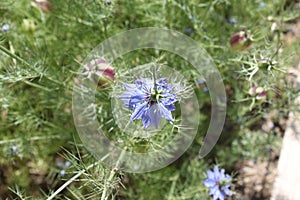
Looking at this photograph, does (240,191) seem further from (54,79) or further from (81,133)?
(54,79)

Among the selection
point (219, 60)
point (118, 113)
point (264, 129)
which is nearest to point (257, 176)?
point (264, 129)

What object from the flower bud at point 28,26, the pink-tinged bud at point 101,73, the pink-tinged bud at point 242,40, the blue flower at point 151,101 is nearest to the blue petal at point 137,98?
the blue flower at point 151,101

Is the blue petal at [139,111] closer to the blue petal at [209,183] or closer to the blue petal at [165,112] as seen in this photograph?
the blue petal at [165,112]

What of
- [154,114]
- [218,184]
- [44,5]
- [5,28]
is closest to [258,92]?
[218,184]

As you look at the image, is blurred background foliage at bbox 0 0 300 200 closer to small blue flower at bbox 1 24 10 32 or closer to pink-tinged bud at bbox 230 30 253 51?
small blue flower at bbox 1 24 10 32

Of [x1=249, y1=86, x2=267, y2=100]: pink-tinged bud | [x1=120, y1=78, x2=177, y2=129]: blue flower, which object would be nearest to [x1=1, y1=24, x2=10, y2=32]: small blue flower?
[x1=120, y1=78, x2=177, y2=129]: blue flower

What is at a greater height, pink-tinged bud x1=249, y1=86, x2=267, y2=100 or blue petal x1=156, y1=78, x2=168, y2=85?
pink-tinged bud x1=249, y1=86, x2=267, y2=100

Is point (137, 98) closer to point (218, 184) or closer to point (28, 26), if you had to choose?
point (218, 184)
